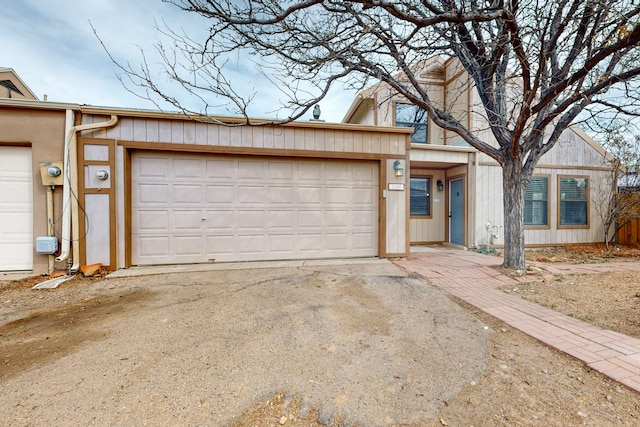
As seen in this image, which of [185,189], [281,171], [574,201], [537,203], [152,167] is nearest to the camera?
[152,167]

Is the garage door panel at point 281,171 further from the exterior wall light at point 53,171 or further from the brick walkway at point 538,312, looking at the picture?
the exterior wall light at point 53,171

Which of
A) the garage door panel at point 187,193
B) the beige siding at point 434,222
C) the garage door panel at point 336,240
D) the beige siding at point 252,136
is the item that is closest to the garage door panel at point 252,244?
the garage door panel at point 187,193

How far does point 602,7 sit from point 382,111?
5556mm

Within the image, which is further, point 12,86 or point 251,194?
point 12,86

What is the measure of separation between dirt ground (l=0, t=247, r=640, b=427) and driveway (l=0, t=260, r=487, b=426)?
2 centimetres

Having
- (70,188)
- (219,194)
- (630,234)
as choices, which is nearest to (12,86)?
(70,188)

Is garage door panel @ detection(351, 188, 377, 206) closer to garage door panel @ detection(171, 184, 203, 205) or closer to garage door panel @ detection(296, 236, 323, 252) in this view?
garage door panel @ detection(296, 236, 323, 252)

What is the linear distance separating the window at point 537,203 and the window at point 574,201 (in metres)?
0.53

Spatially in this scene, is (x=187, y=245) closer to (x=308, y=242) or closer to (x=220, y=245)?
(x=220, y=245)

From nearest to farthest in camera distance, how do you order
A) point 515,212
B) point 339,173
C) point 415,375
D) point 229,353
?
point 415,375, point 229,353, point 515,212, point 339,173

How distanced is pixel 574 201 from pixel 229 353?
10.2 meters

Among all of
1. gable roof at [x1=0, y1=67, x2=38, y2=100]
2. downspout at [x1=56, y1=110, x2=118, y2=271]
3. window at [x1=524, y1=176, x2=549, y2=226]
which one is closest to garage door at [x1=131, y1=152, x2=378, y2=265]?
downspout at [x1=56, y1=110, x2=118, y2=271]

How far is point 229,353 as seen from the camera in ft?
7.51

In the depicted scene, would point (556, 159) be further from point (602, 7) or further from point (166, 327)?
point (166, 327)
